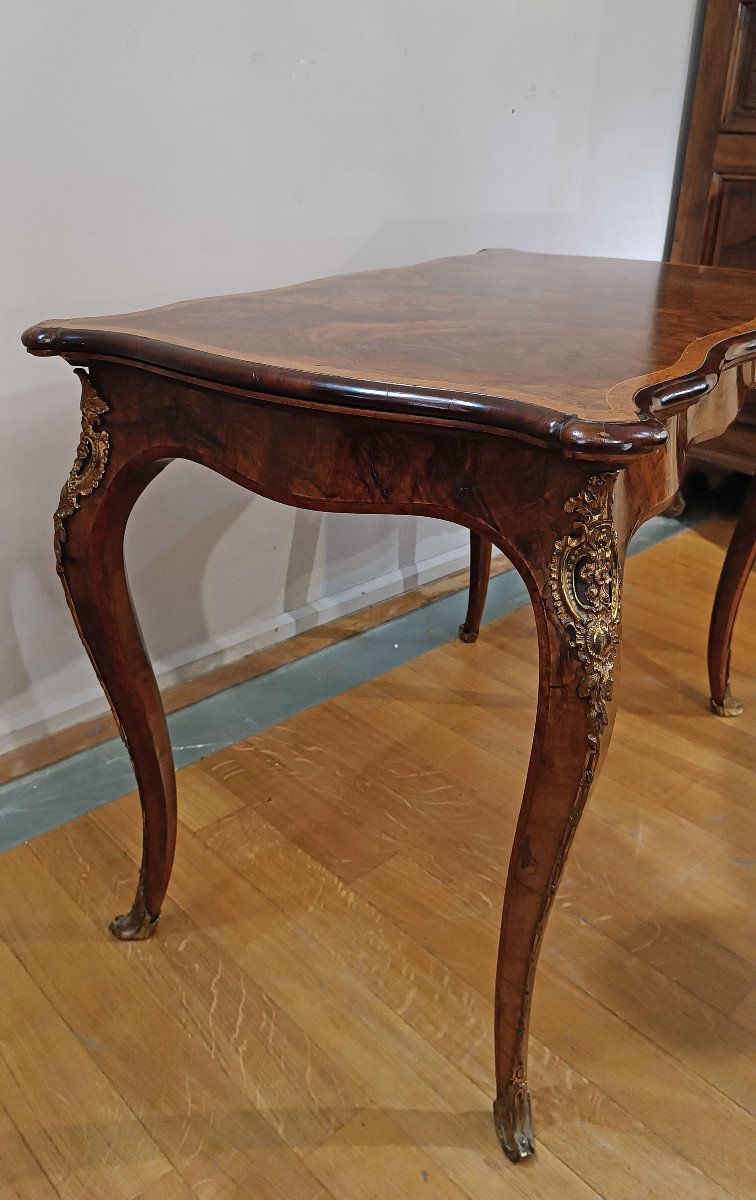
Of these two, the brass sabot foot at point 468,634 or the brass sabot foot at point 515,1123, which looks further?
the brass sabot foot at point 468,634

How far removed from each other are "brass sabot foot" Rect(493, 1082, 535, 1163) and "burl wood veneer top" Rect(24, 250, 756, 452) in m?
0.58

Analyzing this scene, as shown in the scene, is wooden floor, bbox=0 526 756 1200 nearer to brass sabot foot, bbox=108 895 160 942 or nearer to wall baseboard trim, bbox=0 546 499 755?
brass sabot foot, bbox=108 895 160 942

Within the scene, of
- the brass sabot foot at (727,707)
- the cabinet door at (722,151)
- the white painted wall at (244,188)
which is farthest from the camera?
the cabinet door at (722,151)

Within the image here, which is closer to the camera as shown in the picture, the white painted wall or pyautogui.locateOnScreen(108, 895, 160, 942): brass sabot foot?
pyautogui.locateOnScreen(108, 895, 160, 942): brass sabot foot

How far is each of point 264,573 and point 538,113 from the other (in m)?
0.97

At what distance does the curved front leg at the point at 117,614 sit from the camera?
33.9 inches

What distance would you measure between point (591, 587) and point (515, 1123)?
0.50m

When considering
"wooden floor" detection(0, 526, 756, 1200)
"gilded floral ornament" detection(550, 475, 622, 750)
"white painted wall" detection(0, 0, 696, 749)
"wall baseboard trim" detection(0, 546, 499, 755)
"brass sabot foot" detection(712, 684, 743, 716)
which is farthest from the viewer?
"brass sabot foot" detection(712, 684, 743, 716)

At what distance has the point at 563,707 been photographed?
0.70 m

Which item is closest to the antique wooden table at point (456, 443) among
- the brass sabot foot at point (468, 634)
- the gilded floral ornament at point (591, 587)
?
the gilded floral ornament at point (591, 587)

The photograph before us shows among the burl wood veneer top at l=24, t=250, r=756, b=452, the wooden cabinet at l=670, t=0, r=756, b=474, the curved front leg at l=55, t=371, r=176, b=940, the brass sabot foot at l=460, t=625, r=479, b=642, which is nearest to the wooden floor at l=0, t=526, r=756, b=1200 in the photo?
the curved front leg at l=55, t=371, r=176, b=940

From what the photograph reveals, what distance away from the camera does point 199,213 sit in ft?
4.30

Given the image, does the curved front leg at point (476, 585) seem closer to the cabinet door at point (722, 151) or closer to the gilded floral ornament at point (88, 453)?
the gilded floral ornament at point (88, 453)

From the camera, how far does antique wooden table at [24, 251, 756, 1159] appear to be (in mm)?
662
